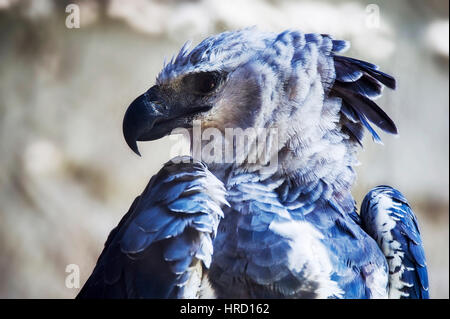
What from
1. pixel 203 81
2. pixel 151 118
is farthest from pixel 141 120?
pixel 203 81

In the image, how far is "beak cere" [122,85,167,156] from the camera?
1.31 m

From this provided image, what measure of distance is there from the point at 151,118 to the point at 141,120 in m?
0.03

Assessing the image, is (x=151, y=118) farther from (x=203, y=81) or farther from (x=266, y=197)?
(x=266, y=197)

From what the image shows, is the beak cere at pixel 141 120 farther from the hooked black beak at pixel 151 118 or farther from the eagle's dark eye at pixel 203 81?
the eagle's dark eye at pixel 203 81

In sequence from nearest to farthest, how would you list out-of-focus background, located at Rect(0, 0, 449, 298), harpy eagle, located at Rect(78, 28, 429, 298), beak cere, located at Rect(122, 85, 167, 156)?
harpy eagle, located at Rect(78, 28, 429, 298)
beak cere, located at Rect(122, 85, 167, 156)
out-of-focus background, located at Rect(0, 0, 449, 298)

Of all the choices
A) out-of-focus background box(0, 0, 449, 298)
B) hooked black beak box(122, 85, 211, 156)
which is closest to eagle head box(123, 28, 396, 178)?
hooked black beak box(122, 85, 211, 156)

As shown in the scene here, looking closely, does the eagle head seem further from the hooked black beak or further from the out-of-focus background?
the out-of-focus background

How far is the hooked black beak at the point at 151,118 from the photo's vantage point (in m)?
1.31

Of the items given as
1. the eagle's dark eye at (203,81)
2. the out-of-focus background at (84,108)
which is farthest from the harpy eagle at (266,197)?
the out-of-focus background at (84,108)

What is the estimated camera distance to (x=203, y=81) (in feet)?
4.36

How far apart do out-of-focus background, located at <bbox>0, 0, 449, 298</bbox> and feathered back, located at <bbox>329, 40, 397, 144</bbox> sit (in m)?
0.11

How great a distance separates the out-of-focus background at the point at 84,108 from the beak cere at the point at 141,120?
0.35 ft

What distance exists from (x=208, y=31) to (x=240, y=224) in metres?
0.59
